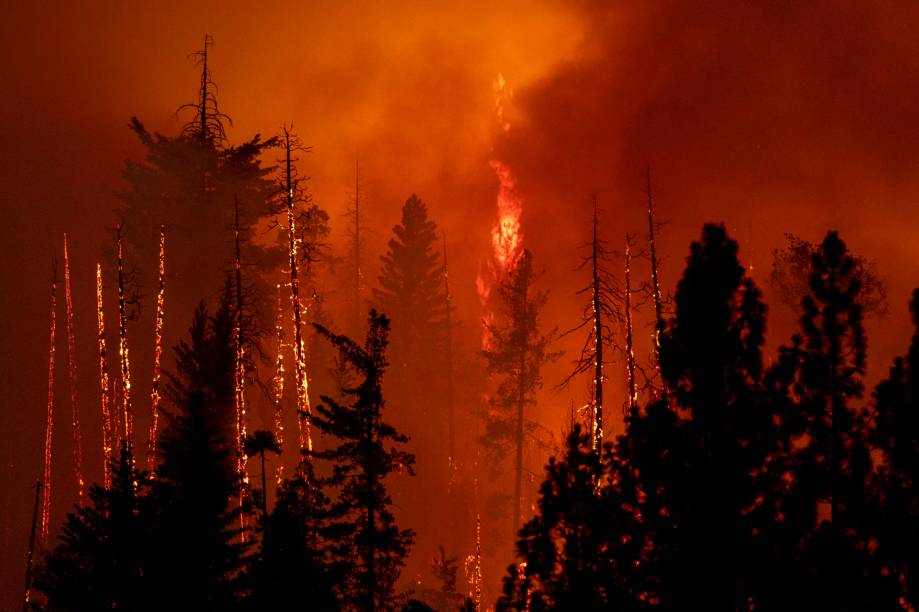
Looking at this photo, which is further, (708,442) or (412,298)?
(412,298)

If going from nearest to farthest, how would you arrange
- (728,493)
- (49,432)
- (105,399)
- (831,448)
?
(728,493) → (831,448) → (105,399) → (49,432)

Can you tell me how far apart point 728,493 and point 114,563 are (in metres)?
11.2

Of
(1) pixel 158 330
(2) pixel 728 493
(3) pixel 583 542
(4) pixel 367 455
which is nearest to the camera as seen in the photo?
(2) pixel 728 493

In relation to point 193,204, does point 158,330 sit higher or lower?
lower

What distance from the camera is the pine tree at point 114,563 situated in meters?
12.3

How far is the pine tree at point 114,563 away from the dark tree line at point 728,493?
22.6 feet

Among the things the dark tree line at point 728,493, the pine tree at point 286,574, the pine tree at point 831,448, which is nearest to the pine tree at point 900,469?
the dark tree line at point 728,493

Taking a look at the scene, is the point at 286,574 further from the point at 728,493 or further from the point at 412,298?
the point at 412,298

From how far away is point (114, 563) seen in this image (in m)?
12.7

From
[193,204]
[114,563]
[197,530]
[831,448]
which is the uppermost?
Result: [193,204]

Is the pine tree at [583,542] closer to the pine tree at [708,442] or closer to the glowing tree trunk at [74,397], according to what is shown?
the pine tree at [708,442]

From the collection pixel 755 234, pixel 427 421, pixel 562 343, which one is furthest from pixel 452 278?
pixel 755 234

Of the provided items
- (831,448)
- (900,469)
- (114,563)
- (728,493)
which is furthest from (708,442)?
(114,563)

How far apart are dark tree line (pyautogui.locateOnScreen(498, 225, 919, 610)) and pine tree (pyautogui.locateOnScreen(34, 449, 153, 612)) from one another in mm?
6897
